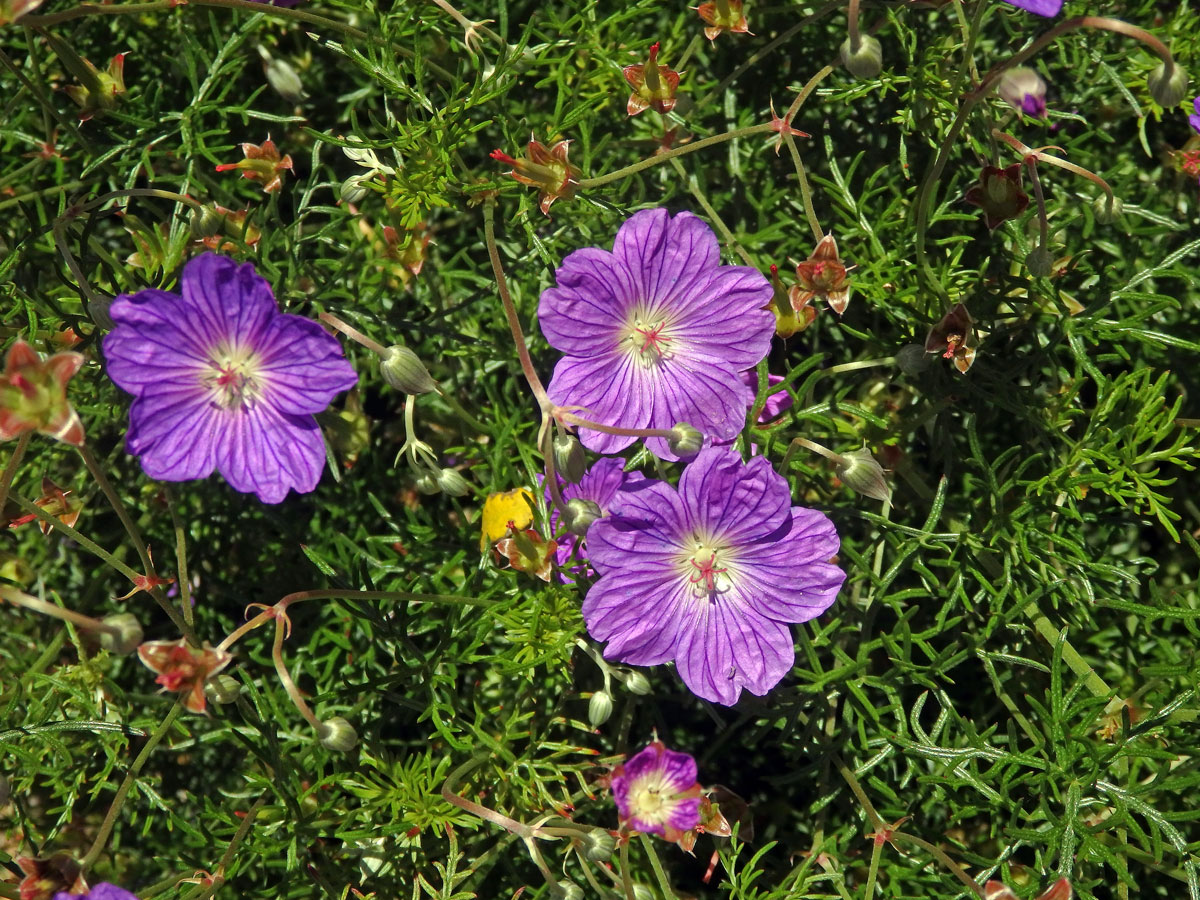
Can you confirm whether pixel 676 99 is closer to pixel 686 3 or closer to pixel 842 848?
pixel 686 3

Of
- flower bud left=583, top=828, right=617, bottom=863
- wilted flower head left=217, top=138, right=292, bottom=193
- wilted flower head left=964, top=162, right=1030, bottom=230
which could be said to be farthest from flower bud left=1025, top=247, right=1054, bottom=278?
wilted flower head left=217, top=138, right=292, bottom=193

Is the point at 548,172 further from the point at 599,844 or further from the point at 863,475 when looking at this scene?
the point at 599,844

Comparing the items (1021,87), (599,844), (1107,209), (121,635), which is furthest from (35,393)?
(1107,209)

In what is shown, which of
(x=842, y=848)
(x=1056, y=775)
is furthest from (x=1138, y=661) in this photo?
(x=842, y=848)

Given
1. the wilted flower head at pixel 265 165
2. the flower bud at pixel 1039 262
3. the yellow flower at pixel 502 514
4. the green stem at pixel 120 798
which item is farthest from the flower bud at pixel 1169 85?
the green stem at pixel 120 798

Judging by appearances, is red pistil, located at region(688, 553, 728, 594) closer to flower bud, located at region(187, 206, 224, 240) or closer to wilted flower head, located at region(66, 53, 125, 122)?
flower bud, located at region(187, 206, 224, 240)

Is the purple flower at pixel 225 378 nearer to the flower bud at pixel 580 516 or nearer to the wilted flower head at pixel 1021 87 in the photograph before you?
the flower bud at pixel 580 516
